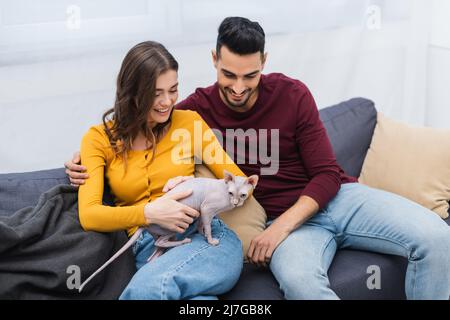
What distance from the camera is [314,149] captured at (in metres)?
1.94

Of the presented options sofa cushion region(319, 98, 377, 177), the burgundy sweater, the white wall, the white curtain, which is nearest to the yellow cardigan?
the burgundy sweater

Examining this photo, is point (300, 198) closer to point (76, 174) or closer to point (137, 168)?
point (137, 168)

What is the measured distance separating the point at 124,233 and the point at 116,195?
120 mm

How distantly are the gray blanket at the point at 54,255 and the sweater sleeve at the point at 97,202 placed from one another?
4 cm

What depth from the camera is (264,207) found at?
196cm

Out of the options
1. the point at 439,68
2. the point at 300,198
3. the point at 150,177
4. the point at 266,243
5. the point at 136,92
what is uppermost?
the point at 136,92

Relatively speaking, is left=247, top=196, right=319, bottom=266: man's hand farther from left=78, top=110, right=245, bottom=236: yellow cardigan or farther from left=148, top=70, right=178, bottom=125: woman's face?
left=148, top=70, right=178, bottom=125: woman's face

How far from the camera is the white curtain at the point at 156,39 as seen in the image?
217 centimetres

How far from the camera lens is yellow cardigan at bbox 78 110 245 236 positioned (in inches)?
65.7

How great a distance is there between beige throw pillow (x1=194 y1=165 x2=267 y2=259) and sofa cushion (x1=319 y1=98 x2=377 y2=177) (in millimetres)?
623

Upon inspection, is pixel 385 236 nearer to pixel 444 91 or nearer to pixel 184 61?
pixel 184 61

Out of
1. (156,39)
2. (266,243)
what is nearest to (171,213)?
(266,243)

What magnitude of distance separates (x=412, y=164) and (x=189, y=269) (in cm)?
113

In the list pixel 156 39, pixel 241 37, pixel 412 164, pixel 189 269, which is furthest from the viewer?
pixel 156 39
